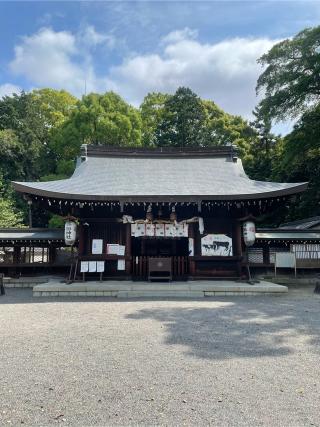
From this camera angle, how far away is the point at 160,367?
15.2 feet

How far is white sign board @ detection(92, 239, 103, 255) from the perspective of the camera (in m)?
12.6

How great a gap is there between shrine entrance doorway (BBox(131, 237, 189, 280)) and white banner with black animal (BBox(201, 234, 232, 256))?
0.88 metres

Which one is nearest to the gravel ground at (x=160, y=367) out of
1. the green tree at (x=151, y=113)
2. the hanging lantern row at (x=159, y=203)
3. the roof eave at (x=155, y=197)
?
the roof eave at (x=155, y=197)

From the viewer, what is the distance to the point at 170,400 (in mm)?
3688

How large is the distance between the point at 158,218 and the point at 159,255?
1.98 metres

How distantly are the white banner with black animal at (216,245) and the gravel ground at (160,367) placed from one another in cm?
436

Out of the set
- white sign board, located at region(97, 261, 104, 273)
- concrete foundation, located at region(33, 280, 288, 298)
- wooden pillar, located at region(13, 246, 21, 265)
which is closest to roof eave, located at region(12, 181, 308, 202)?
white sign board, located at region(97, 261, 104, 273)

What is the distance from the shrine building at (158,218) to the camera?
1169cm

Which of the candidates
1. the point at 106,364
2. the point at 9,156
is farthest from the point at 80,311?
the point at 9,156

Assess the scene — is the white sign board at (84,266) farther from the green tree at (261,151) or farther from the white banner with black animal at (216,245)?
the green tree at (261,151)

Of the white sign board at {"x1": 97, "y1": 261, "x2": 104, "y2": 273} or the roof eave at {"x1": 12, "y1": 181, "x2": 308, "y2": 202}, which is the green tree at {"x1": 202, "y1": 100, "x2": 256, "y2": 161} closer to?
the roof eave at {"x1": 12, "y1": 181, "x2": 308, "y2": 202}

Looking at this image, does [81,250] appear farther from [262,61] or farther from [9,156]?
[9,156]

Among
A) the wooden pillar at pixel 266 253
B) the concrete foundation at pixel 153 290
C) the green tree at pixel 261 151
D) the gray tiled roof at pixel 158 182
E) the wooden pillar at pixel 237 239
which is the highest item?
the green tree at pixel 261 151

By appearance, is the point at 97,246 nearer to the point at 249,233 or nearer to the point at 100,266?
the point at 100,266
